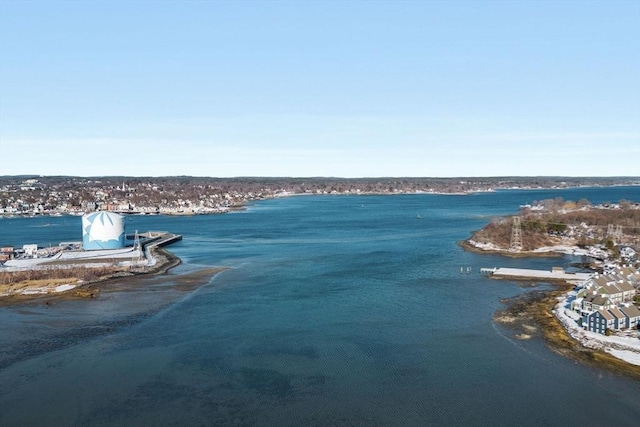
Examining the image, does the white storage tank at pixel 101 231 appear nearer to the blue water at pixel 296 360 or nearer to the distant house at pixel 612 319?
the blue water at pixel 296 360

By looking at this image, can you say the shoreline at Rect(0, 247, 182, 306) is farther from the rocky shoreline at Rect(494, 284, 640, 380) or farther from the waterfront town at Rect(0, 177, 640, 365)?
the rocky shoreline at Rect(494, 284, 640, 380)

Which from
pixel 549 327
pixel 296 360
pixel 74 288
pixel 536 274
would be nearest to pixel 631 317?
pixel 549 327

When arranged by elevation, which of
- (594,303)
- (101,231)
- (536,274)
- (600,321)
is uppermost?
(101,231)

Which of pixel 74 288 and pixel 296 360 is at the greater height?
pixel 74 288

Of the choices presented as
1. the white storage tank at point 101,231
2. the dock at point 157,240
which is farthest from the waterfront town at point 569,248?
the dock at point 157,240

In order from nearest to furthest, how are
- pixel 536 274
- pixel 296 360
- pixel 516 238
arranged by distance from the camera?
pixel 296 360 → pixel 536 274 → pixel 516 238

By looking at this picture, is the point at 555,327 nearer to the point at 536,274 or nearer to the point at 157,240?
the point at 536,274
